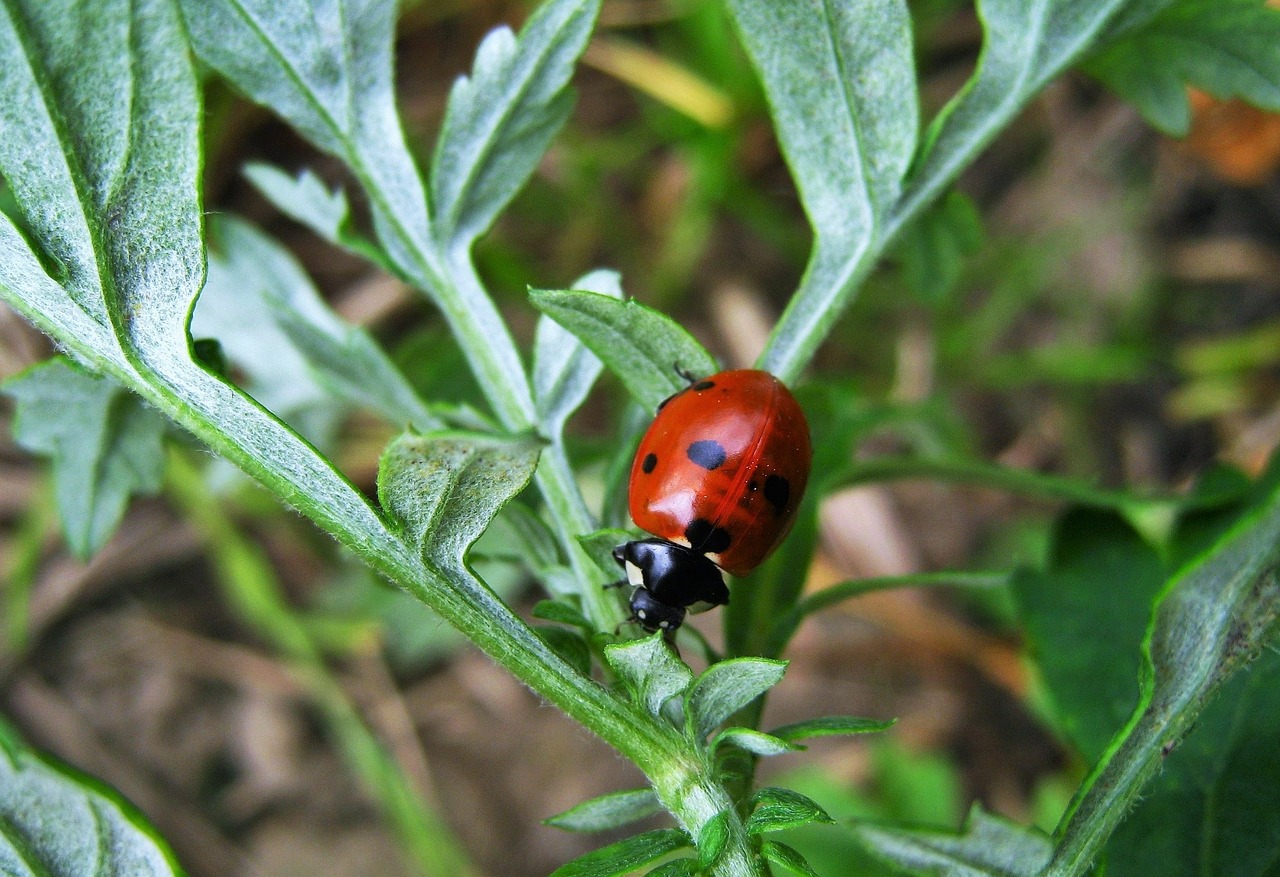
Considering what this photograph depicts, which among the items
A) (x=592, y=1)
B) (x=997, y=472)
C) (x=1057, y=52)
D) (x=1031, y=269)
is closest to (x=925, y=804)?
(x=997, y=472)

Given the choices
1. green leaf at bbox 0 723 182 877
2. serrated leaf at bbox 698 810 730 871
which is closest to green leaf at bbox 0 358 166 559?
green leaf at bbox 0 723 182 877

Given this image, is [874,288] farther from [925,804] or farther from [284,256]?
[284,256]

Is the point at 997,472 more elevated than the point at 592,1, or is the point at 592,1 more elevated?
the point at 592,1

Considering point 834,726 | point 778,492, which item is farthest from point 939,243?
point 834,726

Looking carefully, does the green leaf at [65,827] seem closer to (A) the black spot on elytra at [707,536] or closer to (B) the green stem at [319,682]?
(A) the black spot on elytra at [707,536]

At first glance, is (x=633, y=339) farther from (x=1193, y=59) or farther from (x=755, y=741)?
(x=1193, y=59)
